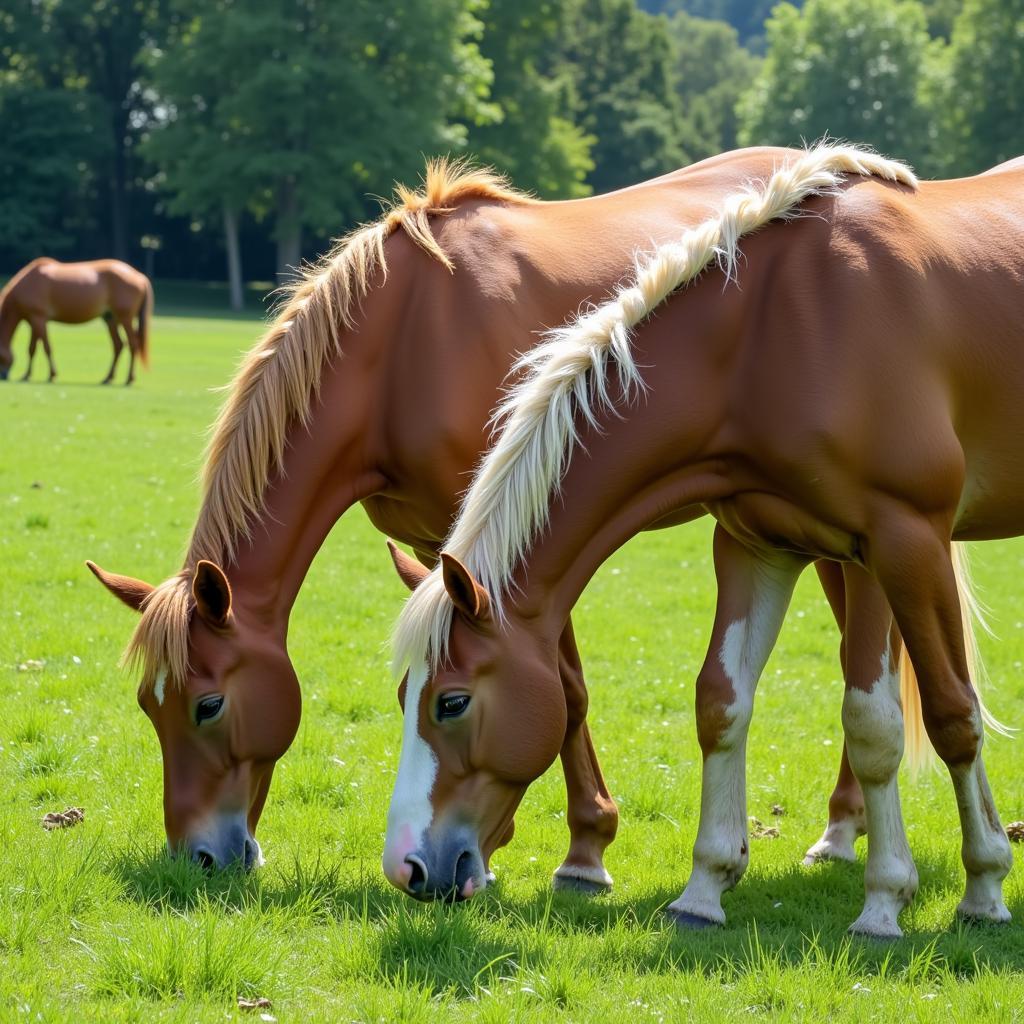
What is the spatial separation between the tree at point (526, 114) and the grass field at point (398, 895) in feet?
166

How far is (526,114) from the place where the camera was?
60.3 m

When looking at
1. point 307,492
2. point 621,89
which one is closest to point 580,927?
point 307,492

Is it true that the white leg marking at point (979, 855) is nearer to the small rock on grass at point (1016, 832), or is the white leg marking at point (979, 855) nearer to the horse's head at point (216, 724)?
the small rock on grass at point (1016, 832)

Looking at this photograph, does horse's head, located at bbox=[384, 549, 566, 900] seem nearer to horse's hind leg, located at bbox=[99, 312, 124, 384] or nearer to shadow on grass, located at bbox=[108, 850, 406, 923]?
shadow on grass, located at bbox=[108, 850, 406, 923]

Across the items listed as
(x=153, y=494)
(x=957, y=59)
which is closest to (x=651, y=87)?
(x=957, y=59)

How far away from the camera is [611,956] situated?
403 cm

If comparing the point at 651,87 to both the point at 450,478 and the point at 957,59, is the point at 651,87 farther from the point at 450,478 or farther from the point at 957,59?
the point at 450,478

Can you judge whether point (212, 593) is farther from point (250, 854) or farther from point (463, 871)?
point (463, 871)

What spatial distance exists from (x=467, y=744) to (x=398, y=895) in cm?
78

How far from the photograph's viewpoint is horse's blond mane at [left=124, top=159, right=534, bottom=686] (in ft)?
15.1

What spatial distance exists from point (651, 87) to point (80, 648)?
252 ft

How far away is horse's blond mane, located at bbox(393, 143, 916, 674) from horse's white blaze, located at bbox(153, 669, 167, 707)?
3.18ft

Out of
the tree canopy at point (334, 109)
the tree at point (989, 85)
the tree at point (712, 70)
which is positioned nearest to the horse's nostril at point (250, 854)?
the tree canopy at point (334, 109)

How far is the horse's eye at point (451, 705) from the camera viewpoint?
3.95 m
